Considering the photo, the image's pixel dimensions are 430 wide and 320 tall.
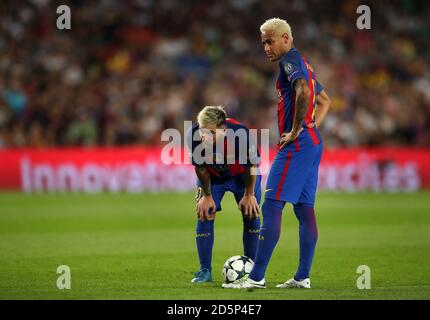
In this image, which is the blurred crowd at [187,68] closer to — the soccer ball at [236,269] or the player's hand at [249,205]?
the player's hand at [249,205]

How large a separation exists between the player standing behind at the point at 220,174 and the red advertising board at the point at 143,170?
13662mm

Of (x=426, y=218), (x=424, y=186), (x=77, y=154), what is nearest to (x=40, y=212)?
(x=77, y=154)

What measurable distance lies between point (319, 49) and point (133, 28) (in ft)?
18.3

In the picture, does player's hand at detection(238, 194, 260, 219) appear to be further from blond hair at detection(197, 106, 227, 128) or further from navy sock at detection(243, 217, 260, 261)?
blond hair at detection(197, 106, 227, 128)

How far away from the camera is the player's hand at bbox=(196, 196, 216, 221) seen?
923 cm

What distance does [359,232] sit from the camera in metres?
14.4

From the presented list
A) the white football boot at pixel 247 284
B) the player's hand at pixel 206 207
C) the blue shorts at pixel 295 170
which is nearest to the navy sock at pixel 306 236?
the blue shorts at pixel 295 170

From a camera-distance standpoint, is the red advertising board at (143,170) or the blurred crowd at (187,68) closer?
the red advertising board at (143,170)

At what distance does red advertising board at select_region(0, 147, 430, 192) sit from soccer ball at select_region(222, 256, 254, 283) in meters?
14.3

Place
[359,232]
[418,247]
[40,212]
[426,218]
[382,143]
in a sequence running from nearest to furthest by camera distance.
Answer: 1. [418,247]
2. [359,232]
3. [426,218]
4. [40,212]
5. [382,143]

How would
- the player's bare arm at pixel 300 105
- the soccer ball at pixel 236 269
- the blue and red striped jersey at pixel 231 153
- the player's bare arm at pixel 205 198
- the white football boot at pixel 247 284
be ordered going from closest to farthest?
the player's bare arm at pixel 300 105, the white football boot at pixel 247 284, the soccer ball at pixel 236 269, the blue and red striped jersey at pixel 231 153, the player's bare arm at pixel 205 198

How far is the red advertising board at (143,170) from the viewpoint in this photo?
22.8 m

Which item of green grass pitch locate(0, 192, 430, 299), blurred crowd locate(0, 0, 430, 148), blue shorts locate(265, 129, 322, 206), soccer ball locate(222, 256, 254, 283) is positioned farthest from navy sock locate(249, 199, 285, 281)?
blurred crowd locate(0, 0, 430, 148)
